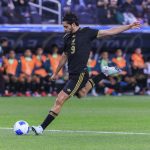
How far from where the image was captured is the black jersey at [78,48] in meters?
14.1

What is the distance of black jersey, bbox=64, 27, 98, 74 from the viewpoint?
46.2 feet

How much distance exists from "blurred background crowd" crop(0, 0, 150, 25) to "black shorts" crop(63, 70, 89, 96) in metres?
16.3

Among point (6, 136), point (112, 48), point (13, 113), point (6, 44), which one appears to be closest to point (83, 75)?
point (6, 136)

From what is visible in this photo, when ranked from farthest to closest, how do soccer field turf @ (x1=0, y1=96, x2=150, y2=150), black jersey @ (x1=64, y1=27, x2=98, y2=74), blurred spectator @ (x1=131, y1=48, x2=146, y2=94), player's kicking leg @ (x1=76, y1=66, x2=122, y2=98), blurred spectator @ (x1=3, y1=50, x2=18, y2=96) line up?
blurred spectator @ (x1=131, y1=48, x2=146, y2=94) → blurred spectator @ (x1=3, y1=50, x2=18, y2=96) → player's kicking leg @ (x1=76, y1=66, x2=122, y2=98) → black jersey @ (x1=64, y1=27, x2=98, y2=74) → soccer field turf @ (x1=0, y1=96, x2=150, y2=150)

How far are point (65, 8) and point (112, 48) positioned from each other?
2.92 meters

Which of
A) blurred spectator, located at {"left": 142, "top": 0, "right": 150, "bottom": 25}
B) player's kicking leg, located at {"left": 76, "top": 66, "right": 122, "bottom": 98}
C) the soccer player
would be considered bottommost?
blurred spectator, located at {"left": 142, "top": 0, "right": 150, "bottom": 25}

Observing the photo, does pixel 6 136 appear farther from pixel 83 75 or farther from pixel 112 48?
pixel 112 48

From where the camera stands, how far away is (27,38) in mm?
30766

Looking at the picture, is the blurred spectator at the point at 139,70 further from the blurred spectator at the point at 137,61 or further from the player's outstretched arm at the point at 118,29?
the player's outstretched arm at the point at 118,29

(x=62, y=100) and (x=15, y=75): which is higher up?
(x=62, y=100)

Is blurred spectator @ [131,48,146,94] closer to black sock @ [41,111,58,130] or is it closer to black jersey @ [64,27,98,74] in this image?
black jersey @ [64,27,98,74]

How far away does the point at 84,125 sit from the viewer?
15.7m

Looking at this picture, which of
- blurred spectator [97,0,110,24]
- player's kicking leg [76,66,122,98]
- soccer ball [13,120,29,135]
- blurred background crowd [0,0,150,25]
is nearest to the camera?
soccer ball [13,120,29,135]

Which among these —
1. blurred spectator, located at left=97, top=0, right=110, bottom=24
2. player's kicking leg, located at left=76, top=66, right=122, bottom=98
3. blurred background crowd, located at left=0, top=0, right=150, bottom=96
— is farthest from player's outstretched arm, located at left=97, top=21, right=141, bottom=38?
blurred spectator, located at left=97, top=0, right=110, bottom=24
